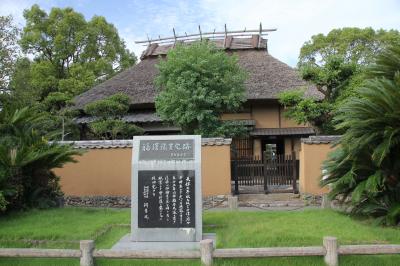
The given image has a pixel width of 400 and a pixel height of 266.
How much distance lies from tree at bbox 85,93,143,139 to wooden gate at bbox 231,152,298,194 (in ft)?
16.6

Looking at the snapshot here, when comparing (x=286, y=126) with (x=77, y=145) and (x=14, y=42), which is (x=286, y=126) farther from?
(x=14, y=42)

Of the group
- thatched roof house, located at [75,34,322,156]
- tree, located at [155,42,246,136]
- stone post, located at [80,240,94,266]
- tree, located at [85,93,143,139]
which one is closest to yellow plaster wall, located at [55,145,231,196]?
tree, located at [85,93,143,139]

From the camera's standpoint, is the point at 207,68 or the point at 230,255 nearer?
the point at 230,255

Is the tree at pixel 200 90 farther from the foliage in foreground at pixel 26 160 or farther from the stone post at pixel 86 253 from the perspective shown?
the stone post at pixel 86 253

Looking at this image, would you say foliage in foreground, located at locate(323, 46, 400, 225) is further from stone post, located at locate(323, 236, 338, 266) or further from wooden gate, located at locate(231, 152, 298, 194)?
wooden gate, located at locate(231, 152, 298, 194)

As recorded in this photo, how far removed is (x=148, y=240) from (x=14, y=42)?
34.3ft

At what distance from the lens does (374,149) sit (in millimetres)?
8797

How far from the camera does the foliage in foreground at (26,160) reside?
1037 cm

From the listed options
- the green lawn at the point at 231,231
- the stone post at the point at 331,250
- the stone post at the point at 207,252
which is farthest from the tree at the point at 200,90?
the stone post at the point at 331,250

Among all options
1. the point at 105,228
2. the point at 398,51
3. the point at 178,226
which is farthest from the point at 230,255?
the point at 398,51

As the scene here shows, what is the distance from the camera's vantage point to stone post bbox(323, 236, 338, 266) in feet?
20.9

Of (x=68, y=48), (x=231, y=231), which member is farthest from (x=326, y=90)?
(x=68, y=48)

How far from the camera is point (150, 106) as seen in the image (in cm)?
2361

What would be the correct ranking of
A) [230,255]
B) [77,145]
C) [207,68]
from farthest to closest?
[207,68] → [77,145] → [230,255]
